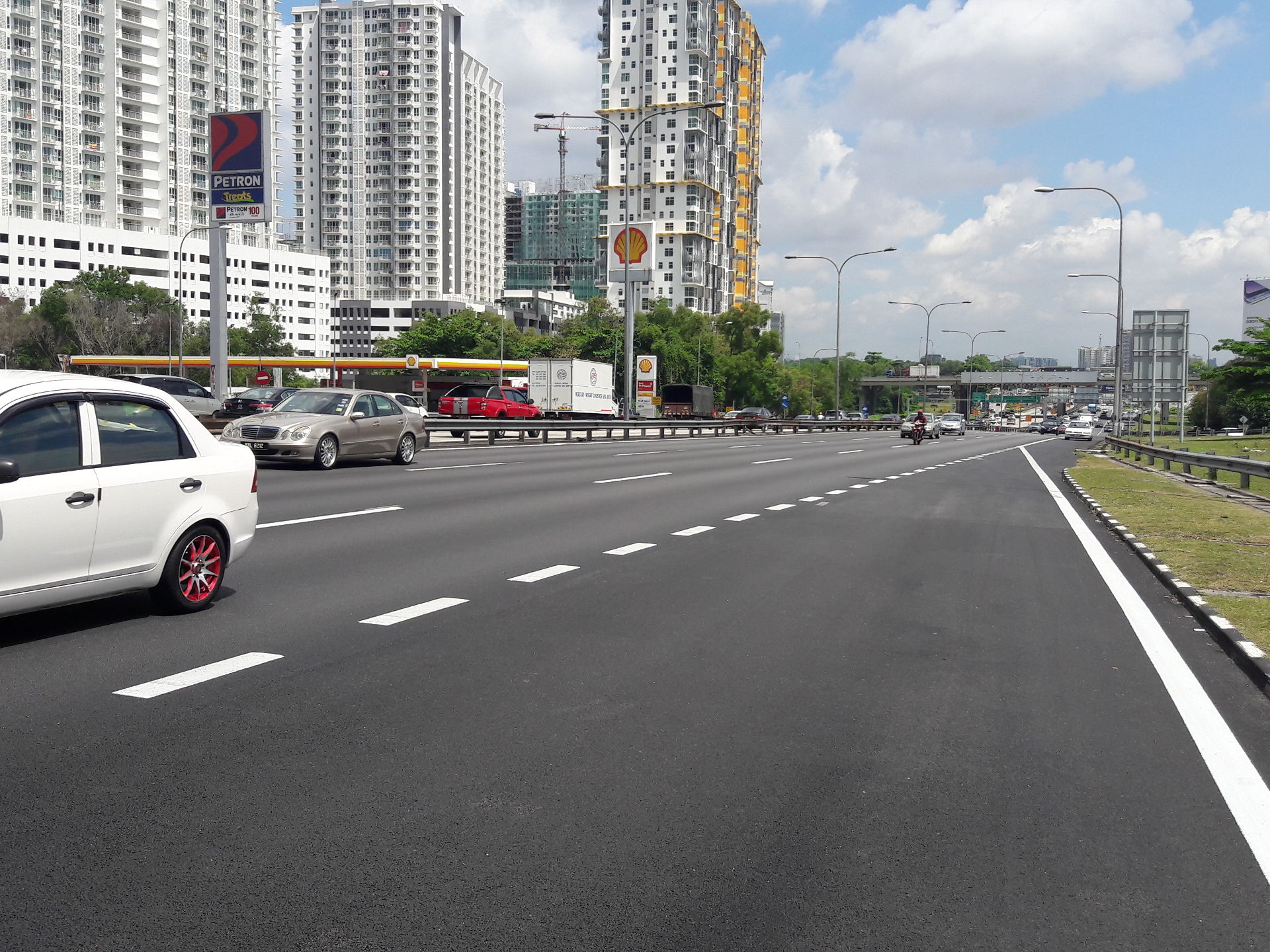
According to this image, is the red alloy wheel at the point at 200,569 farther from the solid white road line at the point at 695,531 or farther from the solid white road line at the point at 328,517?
the solid white road line at the point at 695,531

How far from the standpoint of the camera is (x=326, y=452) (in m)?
21.0

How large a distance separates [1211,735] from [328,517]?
999cm

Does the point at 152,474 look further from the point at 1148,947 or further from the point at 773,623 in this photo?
the point at 1148,947

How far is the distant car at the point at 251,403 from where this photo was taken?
110ft

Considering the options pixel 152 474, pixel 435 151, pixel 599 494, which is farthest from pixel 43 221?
pixel 152 474

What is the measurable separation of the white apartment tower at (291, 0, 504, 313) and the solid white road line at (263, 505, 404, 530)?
166478mm

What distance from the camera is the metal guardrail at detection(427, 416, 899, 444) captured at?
36906 mm

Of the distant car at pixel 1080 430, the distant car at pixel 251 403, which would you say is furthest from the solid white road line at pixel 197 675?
the distant car at pixel 1080 430

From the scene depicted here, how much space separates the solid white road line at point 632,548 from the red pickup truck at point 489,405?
3866cm

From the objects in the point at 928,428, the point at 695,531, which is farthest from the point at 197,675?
the point at 928,428

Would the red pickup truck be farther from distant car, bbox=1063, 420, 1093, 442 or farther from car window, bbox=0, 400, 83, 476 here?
distant car, bbox=1063, 420, 1093, 442

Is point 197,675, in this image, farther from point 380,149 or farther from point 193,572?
point 380,149

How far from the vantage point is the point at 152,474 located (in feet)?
23.2

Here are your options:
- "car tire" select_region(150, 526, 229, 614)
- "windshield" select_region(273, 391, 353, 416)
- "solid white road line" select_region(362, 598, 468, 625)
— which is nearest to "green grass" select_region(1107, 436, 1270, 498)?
"windshield" select_region(273, 391, 353, 416)
